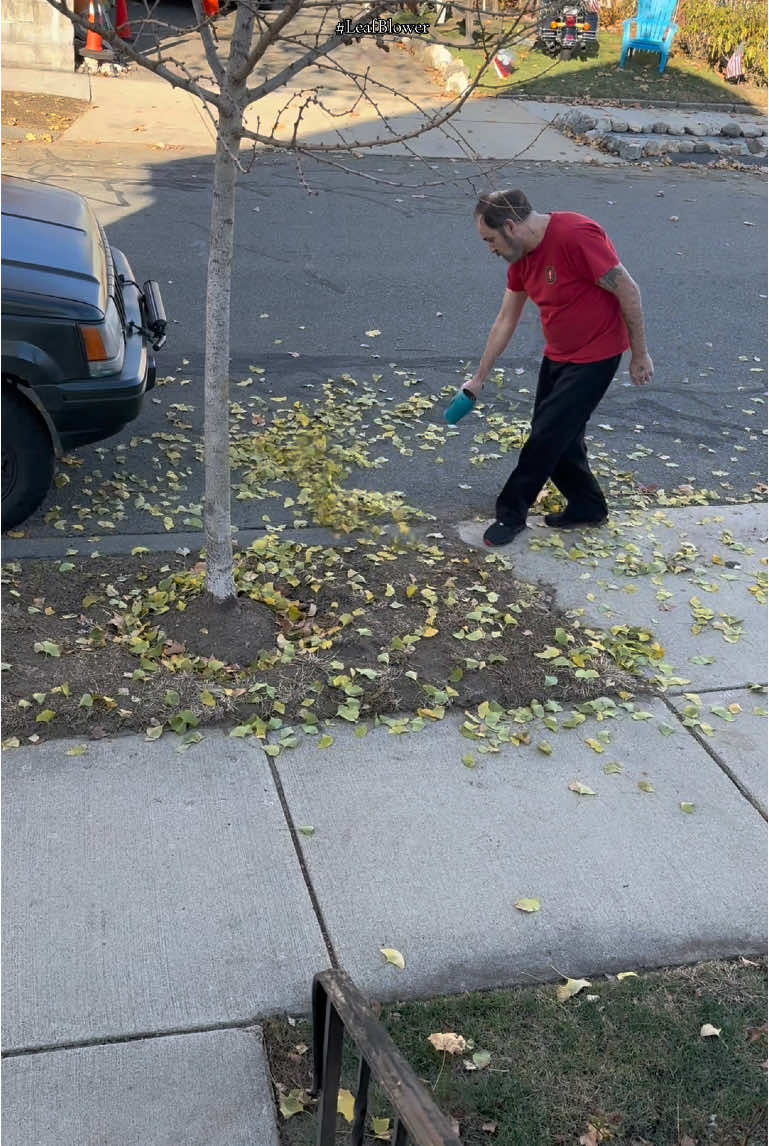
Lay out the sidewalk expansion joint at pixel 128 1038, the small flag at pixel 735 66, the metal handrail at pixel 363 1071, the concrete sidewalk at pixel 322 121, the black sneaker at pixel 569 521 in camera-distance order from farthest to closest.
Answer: the small flag at pixel 735 66, the concrete sidewalk at pixel 322 121, the black sneaker at pixel 569 521, the sidewalk expansion joint at pixel 128 1038, the metal handrail at pixel 363 1071

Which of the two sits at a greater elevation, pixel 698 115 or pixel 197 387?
pixel 698 115

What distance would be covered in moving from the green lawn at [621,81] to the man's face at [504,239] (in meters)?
12.6

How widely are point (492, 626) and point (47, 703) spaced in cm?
187

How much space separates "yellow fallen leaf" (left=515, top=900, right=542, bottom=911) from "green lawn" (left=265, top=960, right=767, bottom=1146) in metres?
0.29

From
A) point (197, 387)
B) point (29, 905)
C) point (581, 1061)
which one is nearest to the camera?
point (581, 1061)

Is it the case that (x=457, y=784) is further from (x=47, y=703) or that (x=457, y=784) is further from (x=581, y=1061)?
(x=47, y=703)

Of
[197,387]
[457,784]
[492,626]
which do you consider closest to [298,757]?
→ [457,784]

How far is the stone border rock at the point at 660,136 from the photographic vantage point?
589 inches

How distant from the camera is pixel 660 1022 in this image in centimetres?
306

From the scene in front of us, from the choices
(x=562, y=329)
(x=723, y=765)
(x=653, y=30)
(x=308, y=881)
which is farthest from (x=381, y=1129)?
(x=653, y=30)

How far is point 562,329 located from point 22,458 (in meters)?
2.54

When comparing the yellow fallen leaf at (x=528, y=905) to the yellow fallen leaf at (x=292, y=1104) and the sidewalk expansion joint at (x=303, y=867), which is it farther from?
the yellow fallen leaf at (x=292, y=1104)

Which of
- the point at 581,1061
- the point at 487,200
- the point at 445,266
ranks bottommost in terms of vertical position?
the point at 581,1061

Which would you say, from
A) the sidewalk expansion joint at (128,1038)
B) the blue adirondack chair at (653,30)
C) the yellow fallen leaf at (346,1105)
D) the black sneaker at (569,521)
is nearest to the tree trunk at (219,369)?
the black sneaker at (569,521)
